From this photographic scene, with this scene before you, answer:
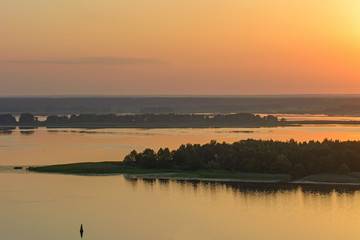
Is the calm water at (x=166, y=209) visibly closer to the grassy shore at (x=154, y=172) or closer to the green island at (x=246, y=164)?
the grassy shore at (x=154, y=172)

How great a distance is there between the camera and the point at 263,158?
83.0 metres

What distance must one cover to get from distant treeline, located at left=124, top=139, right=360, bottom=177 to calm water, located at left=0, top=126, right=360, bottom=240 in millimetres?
7247

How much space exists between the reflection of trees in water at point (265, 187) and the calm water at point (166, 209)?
0.11m

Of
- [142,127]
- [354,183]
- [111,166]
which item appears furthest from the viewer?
[142,127]

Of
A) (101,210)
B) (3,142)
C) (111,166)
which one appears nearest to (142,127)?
(3,142)

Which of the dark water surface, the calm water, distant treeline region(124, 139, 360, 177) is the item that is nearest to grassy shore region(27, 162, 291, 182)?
distant treeline region(124, 139, 360, 177)

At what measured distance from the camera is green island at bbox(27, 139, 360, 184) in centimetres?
8050

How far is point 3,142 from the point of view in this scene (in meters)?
130

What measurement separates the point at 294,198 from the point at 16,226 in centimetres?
2791

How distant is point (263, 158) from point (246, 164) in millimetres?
2257

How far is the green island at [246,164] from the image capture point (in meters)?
80.5

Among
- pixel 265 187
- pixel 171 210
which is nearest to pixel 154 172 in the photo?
pixel 265 187

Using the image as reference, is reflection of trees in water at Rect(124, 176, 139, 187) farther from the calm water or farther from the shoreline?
the shoreline

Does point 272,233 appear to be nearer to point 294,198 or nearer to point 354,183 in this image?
point 294,198
